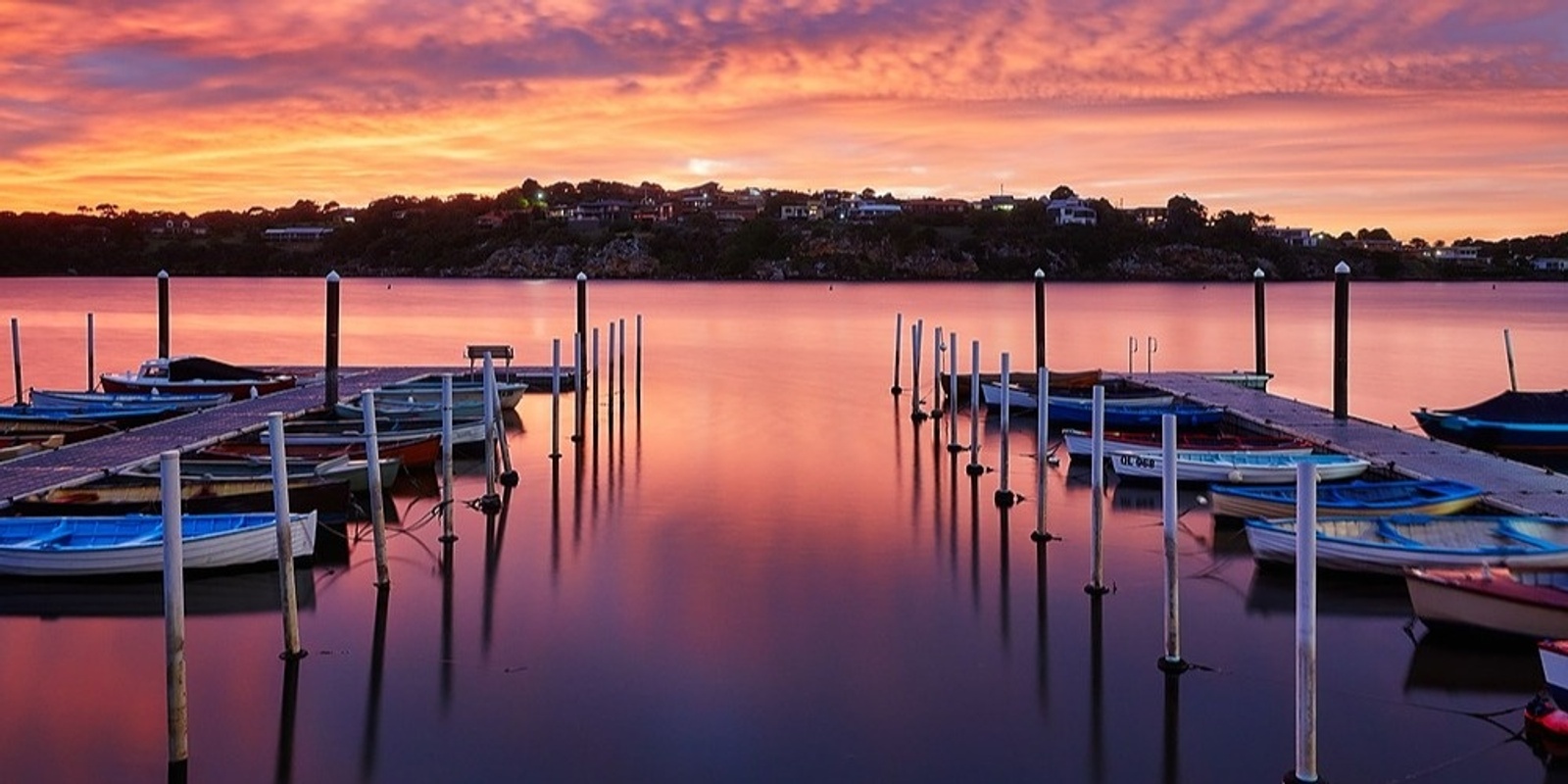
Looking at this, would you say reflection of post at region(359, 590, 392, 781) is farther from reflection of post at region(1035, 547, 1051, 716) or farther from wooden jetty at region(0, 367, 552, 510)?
reflection of post at region(1035, 547, 1051, 716)

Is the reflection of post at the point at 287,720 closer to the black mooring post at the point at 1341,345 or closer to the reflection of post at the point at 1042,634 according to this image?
the reflection of post at the point at 1042,634

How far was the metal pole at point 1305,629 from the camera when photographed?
31.2ft

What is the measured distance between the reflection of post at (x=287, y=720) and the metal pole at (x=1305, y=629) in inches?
311

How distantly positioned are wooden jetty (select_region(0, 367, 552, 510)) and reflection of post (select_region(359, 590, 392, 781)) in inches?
218

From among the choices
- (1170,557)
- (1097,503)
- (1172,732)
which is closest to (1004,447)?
(1097,503)

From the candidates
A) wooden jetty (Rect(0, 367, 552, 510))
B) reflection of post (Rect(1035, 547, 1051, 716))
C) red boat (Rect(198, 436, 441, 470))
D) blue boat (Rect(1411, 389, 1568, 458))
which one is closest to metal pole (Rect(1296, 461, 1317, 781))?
reflection of post (Rect(1035, 547, 1051, 716))

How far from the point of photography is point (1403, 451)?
21.9 m

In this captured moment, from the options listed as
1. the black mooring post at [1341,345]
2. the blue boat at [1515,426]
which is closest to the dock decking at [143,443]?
the black mooring post at [1341,345]

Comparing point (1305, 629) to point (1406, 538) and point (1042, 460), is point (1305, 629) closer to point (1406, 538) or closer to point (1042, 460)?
point (1406, 538)

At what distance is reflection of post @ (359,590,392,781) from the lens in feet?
37.5

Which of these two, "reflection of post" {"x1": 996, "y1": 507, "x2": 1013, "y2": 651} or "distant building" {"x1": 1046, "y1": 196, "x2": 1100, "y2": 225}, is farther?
"distant building" {"x1": 1046, "y1": 196, "x2": 1100, "y2": 225}

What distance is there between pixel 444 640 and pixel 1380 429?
1768cm

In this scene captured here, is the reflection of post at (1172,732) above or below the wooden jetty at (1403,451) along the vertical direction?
below

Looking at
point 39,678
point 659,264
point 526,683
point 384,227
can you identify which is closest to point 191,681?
point 39,678
